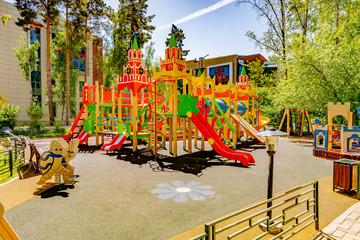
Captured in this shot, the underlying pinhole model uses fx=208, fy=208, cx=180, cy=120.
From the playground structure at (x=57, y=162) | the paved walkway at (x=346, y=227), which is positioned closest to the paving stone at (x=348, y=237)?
the paved walkway at (x=346, y=227)

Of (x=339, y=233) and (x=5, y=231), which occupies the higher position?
(x=5, y=231)

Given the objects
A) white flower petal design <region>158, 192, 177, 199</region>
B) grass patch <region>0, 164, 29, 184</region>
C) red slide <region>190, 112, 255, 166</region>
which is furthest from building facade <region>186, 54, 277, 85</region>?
white flower petal design <region>158, 192, 177, 199</region>

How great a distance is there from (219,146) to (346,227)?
6463 millimetres

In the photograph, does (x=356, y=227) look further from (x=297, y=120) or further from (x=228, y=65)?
(x=228, y=65)

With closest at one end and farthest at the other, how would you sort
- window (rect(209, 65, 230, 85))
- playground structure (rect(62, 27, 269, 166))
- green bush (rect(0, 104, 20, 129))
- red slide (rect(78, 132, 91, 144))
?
playground structure (rect(62, 27, 269, 166)), red slide (rect(78, 132, 91, 144)), green bush (rect(0, 104, 20, 129)), window (rect(209, 65, 230, 85))

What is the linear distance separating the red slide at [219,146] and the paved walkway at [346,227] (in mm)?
4732

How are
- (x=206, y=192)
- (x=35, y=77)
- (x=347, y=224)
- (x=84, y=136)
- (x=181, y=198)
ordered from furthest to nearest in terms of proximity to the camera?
(x=35, y=77) → (x=84, y=136) → (x=206, y=192) → (x=181, y=198) → (x=347, y=224)

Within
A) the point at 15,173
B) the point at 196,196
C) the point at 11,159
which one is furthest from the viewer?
the point at 15,173

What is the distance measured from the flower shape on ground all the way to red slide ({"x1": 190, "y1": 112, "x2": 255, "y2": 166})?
10.8 ft

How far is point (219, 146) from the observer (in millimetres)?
10430

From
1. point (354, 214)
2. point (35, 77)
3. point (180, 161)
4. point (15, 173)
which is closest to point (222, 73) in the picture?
point (35, 77)

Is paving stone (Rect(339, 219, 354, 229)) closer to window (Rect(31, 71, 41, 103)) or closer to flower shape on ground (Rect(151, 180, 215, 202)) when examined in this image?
flower shape on ground (Rect(151, 180, 215, 202))

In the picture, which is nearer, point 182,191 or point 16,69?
point 182,191

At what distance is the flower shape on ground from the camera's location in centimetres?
578
